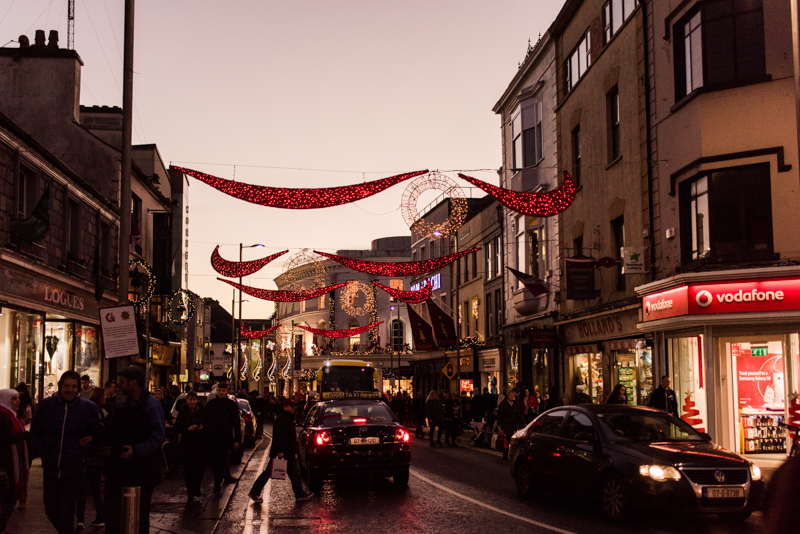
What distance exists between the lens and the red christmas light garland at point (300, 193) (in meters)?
17.0

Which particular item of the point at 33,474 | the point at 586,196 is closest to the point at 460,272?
the point at 586,196

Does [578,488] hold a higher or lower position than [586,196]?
lower

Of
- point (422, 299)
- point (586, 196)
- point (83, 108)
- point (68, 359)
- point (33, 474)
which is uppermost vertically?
point (83, 108)

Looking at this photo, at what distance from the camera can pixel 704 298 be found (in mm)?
17906

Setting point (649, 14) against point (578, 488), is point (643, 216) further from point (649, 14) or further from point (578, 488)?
point (578, 488)

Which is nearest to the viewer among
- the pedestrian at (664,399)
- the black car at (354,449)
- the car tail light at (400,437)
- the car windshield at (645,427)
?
the car windshield at (645,427)

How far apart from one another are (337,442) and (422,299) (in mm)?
22427

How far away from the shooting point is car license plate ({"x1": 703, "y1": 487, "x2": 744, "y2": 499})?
10281 mm

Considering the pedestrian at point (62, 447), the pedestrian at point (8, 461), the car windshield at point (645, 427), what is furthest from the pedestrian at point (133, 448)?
the car windshield at point (645, 427)

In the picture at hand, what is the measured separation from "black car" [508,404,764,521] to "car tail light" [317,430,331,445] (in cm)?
321

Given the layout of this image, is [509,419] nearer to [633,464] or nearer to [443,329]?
[633,464]

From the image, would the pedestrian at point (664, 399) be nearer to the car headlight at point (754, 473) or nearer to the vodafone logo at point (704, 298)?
the vodafone logo at point (704, 298)

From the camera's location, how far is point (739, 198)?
18.0 metres

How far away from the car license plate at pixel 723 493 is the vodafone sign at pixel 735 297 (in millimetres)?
7712
